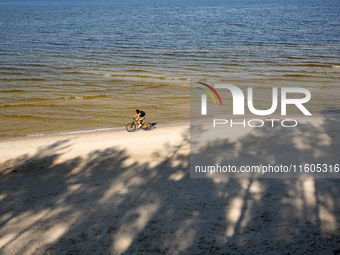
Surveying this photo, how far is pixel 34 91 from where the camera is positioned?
2545 centimetres

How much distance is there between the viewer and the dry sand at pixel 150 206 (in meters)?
8.70

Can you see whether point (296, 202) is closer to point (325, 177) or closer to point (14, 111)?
point (325, 177)

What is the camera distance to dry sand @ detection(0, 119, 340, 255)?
8.70 m

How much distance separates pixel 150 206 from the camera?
1049 cm

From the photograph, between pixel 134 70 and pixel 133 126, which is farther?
pixel 134 70

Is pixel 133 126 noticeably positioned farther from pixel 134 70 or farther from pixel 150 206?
pixel 134 70

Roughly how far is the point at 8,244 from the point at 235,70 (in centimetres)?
2725

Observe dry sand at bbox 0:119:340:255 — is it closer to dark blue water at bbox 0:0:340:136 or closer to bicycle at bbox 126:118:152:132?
bicycle at bbox 126:118:152:132

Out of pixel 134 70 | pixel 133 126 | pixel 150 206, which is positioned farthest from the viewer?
pixel 134 70

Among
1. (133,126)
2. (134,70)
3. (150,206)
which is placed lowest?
(150,206)

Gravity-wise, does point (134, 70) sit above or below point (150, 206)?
above

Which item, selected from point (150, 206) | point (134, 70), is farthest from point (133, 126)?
point (134, 70)

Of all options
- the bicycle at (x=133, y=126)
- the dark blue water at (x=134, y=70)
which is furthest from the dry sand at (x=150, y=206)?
the dark blue water at (x=134, y=70)

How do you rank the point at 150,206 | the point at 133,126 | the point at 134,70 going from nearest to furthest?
the point at 150,206 → the point at 133,126 → the point at 134,70
